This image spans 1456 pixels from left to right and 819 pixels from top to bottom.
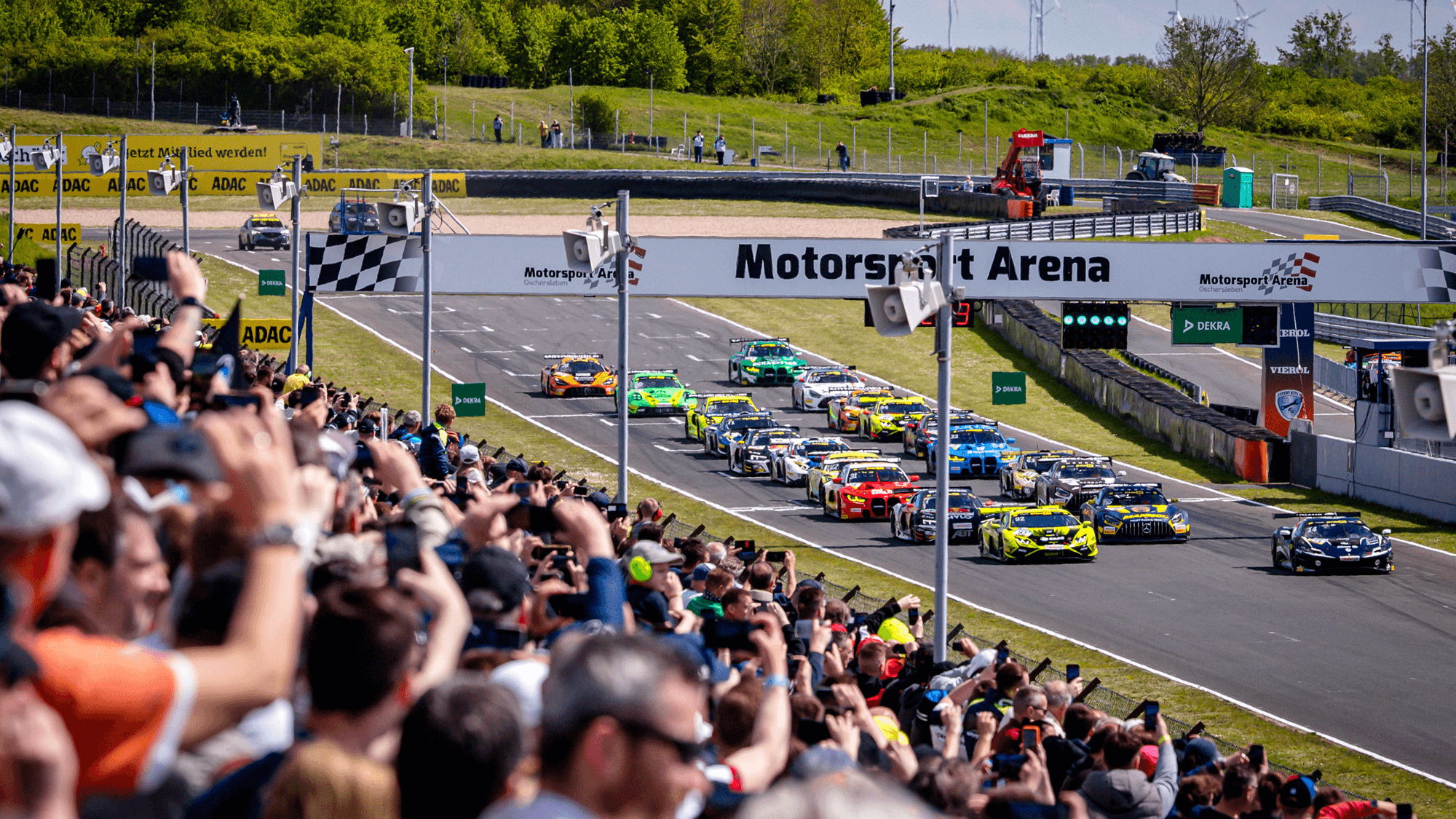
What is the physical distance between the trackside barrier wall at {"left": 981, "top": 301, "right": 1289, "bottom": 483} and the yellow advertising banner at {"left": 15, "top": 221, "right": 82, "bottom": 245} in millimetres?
27453

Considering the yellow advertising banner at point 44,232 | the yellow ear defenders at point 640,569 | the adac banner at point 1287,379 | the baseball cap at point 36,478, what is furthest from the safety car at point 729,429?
the baseball cap at point 36,478

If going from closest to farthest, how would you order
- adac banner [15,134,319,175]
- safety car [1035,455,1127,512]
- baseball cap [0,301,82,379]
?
1. baseball cap [0,301,82,379]
2. safety car [1035,455,1127,512]
3. adac banner [15,134,319,175]

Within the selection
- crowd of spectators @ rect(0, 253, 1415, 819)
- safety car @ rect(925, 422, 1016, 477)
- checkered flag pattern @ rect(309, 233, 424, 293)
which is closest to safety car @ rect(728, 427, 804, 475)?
safety car @ rect(925, 422, 1016, 477)

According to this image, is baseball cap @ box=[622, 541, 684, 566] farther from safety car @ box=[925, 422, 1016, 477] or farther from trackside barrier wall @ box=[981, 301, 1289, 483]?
trackside barrier wall @ box=[981, 301, 1289, 483]

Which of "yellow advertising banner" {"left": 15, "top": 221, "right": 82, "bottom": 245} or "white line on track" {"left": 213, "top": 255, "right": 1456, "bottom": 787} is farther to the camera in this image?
"yellow advertising banner" {"left": 15, "top": 221, "right": 82, "bottom": 245}

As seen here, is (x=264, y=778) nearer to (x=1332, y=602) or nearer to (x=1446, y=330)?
(x=1446, y=330)

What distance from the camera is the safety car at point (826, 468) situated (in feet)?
116

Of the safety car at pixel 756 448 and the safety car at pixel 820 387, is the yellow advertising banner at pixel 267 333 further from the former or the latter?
the safety car at pixel 820 387

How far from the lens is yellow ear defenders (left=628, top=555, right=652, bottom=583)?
22.0 ft

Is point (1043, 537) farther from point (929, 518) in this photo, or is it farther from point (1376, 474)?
point (1376, 474)

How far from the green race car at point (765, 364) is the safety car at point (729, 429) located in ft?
32.1

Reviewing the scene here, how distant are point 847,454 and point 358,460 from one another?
30.2 meters

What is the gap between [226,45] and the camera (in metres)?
106

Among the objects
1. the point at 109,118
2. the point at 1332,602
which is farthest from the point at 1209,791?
the point at 109,118
